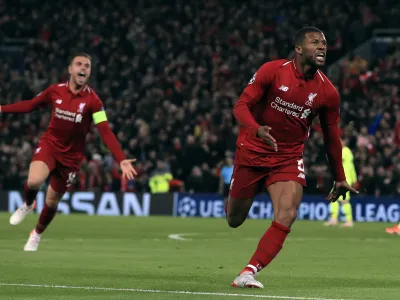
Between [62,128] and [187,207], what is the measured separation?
17964mm

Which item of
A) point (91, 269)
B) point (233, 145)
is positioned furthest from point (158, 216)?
point (91, 269)

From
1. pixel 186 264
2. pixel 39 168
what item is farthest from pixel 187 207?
pixel 186 264

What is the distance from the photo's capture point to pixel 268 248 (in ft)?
33.3

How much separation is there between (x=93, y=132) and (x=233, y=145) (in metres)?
5.88

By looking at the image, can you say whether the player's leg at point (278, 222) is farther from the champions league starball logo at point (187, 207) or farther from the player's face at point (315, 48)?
the champions league starball logo at point (187, 207)

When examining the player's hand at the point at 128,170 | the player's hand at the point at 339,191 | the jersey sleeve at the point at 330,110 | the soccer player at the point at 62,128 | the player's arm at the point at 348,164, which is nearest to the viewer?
the jersey sleeve at the point at 330,110

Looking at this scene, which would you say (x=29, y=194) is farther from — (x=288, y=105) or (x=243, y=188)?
(x=288, y=105)

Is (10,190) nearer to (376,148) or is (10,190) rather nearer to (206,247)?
(376,148)

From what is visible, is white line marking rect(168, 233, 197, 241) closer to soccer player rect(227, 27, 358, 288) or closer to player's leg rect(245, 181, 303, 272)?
soccer player rect(227, 27, 358, 288)

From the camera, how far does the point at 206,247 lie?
1775 cm

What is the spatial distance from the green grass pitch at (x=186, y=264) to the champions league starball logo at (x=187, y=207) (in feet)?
27.6

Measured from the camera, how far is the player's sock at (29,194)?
50.3 ft

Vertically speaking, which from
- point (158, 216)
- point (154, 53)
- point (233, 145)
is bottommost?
point (158, 216)

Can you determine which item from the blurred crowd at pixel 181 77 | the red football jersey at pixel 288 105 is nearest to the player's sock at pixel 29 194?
the red football jersey at pixel 288 105
